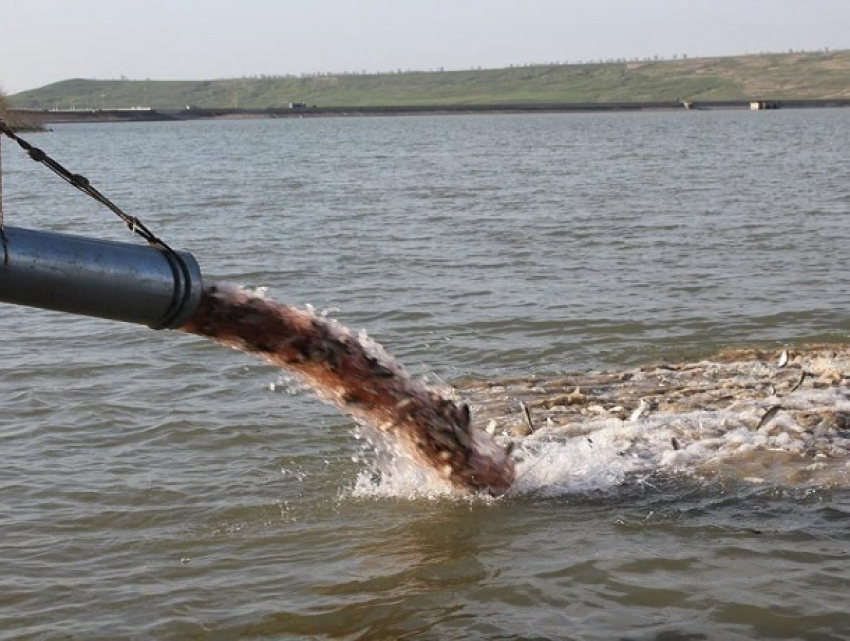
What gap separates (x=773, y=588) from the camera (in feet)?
23.0

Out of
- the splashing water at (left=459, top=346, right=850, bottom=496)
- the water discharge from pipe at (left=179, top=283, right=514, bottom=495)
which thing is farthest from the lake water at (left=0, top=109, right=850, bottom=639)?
A: the water discharge from pipe at (left=179, top=283, right=514, bottom=495)

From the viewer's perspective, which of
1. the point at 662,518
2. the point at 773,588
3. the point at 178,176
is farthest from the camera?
the point at 178,176

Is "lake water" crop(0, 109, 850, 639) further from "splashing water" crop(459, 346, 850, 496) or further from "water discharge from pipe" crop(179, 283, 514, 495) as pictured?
"water discharge from pipe" crop(179, 283, 514, 495)

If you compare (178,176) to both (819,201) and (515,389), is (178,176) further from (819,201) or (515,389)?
(515,389)

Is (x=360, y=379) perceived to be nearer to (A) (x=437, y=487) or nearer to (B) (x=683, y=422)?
(A) (x=437, y=487)

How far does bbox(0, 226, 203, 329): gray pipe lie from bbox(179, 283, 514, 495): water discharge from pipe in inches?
13.5

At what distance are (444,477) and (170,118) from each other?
197 metres

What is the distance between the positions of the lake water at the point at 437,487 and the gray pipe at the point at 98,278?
5.62 ft

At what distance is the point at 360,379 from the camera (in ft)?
26.7

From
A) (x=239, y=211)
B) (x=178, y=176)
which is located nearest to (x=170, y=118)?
(x=178, y=176)

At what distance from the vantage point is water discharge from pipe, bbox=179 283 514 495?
7.30 metres

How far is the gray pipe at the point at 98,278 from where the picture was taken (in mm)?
5902

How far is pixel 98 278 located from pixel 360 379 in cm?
238

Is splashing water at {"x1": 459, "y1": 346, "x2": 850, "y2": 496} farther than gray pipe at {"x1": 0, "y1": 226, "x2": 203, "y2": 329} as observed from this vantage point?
Yes
